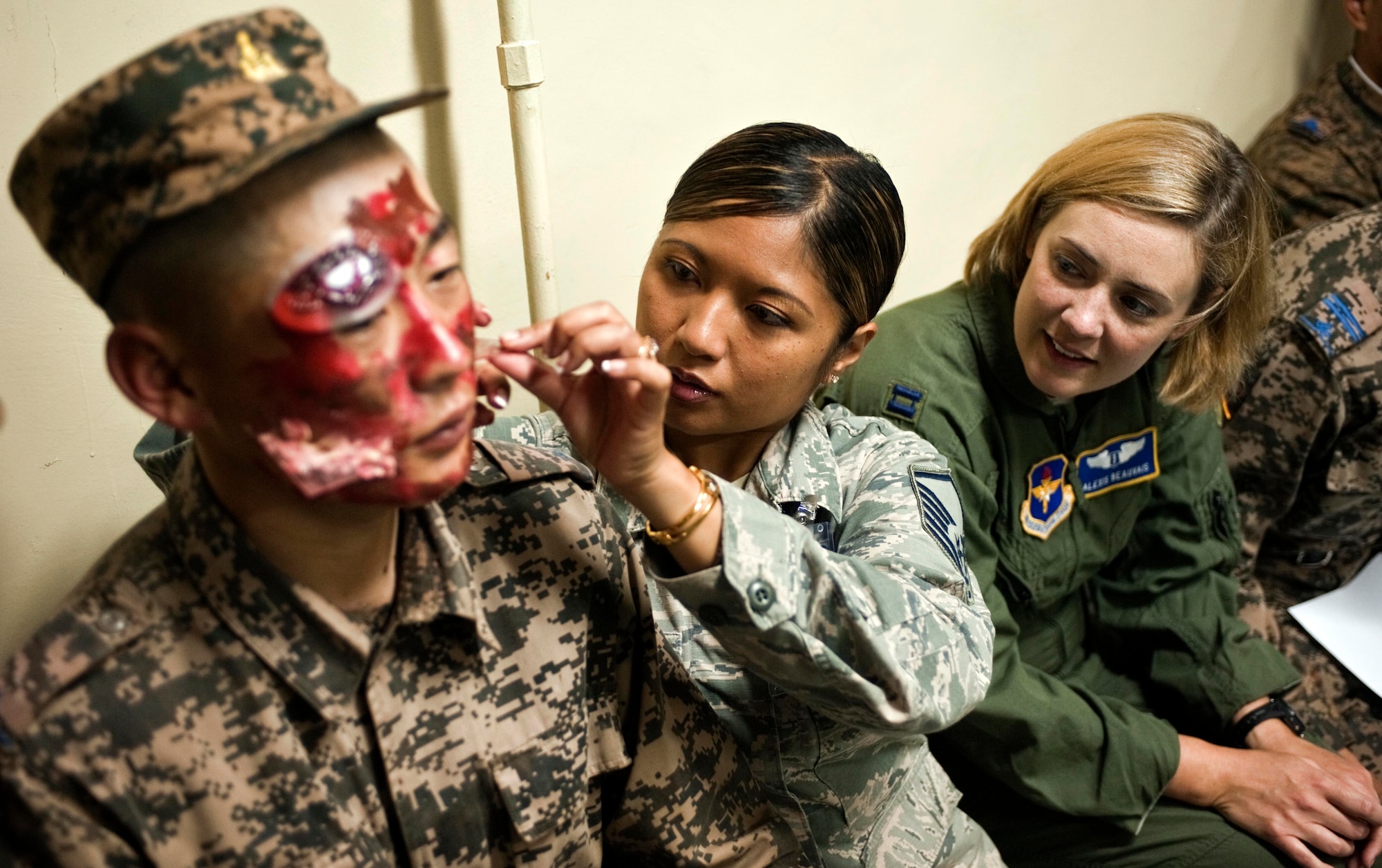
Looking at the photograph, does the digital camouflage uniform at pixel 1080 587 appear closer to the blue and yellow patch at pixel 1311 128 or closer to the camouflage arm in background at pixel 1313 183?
the camouflage arm in background at pixel 1313 183

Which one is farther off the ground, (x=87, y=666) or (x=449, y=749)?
(x=87, y=666)

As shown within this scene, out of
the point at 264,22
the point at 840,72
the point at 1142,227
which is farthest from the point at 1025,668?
the point at 264,22

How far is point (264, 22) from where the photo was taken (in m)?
0.63

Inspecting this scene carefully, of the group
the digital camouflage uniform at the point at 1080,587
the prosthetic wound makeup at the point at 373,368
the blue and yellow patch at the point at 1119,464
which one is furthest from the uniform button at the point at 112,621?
the blue and yellow patch at the point at 1119,464

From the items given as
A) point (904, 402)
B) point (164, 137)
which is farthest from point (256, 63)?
point (904, 402)

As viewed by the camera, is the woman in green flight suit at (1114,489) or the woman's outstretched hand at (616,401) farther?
the woman in green flight suit at (1114,489)

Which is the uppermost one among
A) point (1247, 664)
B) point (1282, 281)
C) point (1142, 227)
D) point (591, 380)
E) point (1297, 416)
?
point (591, 380)

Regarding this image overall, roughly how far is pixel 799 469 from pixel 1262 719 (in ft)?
3.03

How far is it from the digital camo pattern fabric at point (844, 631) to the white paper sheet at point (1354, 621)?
0.86 m

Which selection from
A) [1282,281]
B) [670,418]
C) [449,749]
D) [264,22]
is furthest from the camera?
[1282,281]

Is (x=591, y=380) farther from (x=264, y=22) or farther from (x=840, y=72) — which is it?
(x=840, y=72)

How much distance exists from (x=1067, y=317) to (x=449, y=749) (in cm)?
97

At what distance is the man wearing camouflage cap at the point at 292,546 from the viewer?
60cm

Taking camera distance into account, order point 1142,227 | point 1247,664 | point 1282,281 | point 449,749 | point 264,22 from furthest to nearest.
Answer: point 1282,281 < point 1247,664 < point 1142,227 < point 449,749 < point 264,22
